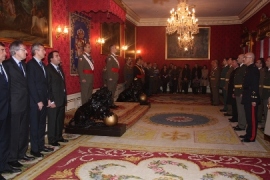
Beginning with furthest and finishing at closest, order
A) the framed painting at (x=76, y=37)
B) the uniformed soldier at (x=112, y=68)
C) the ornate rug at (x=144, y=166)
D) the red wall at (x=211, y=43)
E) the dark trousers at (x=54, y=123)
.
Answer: the red wall at (x=211, y=43)
the uniformed soldier at (x=112, y=68)
the framed painting at (x=76, y=37)
the dark trousers at (x=54, y=123)
the ornate rug at (x=144, y=166)

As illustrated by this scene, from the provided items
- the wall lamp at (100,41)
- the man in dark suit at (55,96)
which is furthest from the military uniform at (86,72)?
the wall lamp at (100,41)

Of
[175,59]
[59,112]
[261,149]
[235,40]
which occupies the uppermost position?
[235,40]

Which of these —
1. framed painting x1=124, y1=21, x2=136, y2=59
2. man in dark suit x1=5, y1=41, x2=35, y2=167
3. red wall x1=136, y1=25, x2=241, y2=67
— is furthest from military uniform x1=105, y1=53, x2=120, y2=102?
red wall x1=136, y1=25, x2=241, y2=67

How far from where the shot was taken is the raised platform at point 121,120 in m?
6.10

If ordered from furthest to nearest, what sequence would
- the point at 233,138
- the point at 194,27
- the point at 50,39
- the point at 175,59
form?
the point at 175,59
the point at 194,27
the point at 50,39
the point at 233,138

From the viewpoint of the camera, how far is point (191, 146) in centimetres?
543

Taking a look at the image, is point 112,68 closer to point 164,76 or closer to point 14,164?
point 14,164

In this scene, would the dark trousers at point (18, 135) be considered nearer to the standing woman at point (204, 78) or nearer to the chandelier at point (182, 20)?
the chandelier at point (182, 20)

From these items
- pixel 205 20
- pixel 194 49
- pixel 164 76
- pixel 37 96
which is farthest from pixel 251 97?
pixel 205 20

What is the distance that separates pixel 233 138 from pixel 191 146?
1166mm

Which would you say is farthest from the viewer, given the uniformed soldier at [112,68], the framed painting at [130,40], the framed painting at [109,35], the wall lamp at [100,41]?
the framed painting at [130,40]

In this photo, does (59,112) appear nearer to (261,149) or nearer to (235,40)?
(261,149)

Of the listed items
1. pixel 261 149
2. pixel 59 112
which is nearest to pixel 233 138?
pixel 261 149

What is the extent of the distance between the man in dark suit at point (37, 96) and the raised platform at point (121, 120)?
4.66 feet
